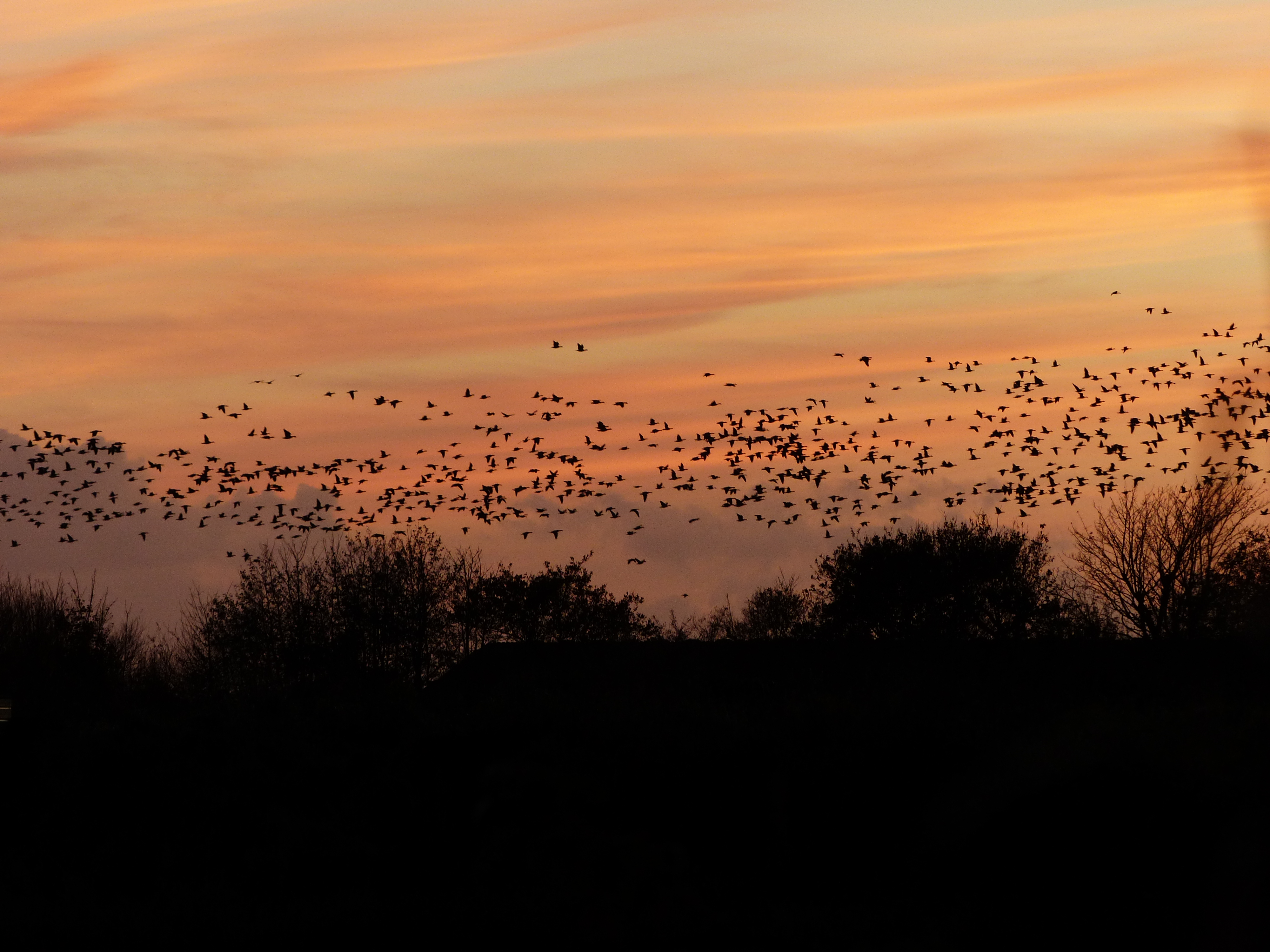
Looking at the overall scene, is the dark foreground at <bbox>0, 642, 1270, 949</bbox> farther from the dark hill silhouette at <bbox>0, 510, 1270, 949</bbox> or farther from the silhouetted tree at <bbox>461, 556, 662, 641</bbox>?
the silhouetted tree at <bbox>461, 556, 662, 641</bbox>

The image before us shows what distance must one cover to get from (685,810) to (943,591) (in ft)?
116

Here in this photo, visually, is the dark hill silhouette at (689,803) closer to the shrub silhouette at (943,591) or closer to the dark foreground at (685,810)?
the dark foreground at (685,810)

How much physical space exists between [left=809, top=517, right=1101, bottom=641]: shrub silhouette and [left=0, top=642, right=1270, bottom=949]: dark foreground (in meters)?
24.7

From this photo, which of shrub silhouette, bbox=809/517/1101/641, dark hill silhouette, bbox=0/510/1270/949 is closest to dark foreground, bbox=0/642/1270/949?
dark hill silhouette, bbox=0/510/1270/949

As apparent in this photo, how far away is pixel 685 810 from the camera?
982 inches

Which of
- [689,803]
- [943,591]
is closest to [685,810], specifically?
[689,803]

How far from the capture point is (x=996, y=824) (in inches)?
838

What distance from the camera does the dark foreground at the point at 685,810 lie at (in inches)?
777

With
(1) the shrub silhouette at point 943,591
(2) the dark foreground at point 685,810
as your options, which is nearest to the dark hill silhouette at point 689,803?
(2) the dark foreground at point 685,810

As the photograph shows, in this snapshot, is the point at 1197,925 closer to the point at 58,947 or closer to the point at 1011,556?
the point at 58,947

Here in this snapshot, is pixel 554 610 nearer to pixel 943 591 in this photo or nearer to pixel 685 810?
pixel 943 591

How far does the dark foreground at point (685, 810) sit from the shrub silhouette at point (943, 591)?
24.7 m

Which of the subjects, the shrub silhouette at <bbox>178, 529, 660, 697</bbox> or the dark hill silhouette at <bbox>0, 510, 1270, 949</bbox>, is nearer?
the dark hill silhouette at <bbox>0, 510, 1270, 949</bbox>

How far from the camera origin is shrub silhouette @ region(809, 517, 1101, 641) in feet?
188
